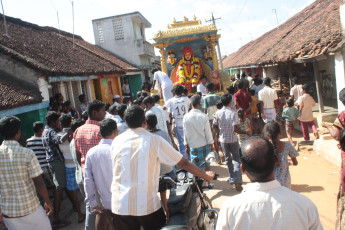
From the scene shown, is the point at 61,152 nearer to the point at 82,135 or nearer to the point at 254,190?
the point at 82,135

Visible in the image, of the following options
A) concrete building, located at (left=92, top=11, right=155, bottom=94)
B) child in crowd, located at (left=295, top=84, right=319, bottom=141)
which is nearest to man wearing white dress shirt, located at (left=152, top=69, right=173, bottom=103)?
child in crowd, located at (left=295, top=84, right=319, bottom=141)

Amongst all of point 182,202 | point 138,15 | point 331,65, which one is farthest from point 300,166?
point 138,15

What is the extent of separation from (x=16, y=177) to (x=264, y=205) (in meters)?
2.66

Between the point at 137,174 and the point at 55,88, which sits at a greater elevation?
the point at 55,88

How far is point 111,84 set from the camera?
59.5ft

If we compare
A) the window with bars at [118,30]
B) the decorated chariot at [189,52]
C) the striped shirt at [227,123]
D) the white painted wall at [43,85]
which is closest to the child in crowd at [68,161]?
the striped shirt at [227,123]

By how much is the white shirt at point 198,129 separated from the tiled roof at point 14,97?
12.6 feet

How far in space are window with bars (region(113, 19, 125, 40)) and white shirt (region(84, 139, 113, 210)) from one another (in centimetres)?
2160

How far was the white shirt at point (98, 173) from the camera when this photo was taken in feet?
10.3

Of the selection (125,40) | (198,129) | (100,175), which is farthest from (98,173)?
(125,40)

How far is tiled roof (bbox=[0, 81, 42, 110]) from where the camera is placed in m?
6.08

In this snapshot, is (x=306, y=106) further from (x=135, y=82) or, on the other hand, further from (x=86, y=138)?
(x=135, y=82)

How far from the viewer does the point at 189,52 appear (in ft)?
42.9

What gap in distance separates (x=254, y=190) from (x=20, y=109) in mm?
6378
